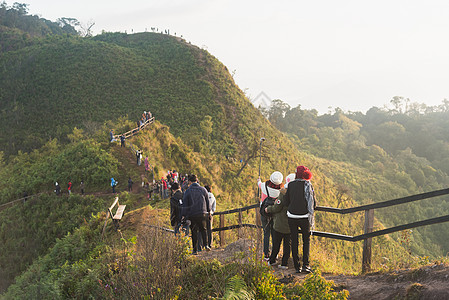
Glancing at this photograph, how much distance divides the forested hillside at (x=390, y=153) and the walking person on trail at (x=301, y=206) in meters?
38.0

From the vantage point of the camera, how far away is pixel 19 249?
47.1 ft

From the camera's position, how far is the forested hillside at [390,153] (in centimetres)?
5522

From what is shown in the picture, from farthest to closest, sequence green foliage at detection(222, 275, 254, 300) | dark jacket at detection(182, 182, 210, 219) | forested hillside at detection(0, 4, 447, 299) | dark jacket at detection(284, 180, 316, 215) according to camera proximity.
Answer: dark jacket at detection(182, 182, 210, 219), forested hillside at detection(0, 4, 447, 299), dark jacket at detection(284, 180, 316, 215), green foliage at detection(222, 275, 254, 300)

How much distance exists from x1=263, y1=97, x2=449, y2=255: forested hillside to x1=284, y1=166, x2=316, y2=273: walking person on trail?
125ft

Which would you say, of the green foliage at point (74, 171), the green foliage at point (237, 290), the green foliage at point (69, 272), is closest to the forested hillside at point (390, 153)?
the green foliage at point (74, 171)

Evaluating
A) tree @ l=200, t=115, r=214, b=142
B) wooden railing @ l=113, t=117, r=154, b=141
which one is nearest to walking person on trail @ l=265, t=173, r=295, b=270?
wooden railing @ l=113, t=117, r=154, b=141

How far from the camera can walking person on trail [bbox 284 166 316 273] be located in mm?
4453

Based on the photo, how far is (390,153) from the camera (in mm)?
96062

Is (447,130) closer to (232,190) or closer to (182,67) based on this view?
(182,67)

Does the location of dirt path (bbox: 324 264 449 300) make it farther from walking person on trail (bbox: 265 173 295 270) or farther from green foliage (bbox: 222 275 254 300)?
green foliage (bbox: 222 275 254 300)

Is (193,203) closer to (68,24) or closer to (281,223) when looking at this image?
(281,223)

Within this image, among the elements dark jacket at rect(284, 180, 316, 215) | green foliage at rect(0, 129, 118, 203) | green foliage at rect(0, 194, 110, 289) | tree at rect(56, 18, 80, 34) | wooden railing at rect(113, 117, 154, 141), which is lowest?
green foliage at rect(0, 194, 110, 289)

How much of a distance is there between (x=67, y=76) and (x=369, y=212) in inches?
2524

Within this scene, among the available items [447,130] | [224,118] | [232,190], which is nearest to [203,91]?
[224,118]
